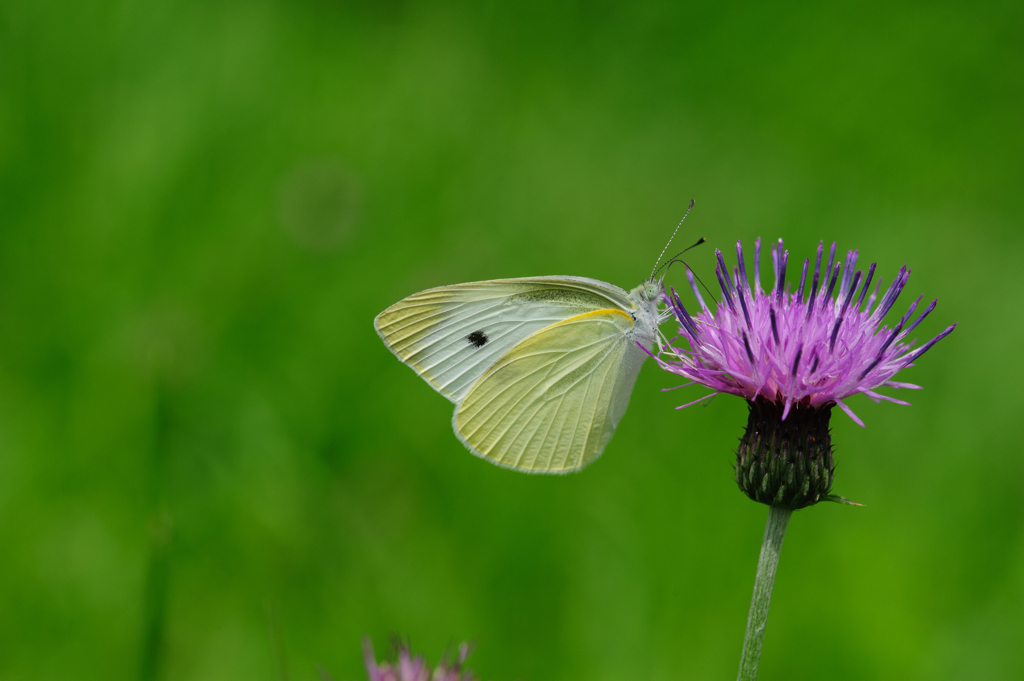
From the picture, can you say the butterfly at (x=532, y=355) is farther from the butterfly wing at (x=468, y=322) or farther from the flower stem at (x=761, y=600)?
the flower stem at (x=761, y=600)

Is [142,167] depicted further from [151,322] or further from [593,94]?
[593,94]

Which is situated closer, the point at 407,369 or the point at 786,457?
the point at 786,457

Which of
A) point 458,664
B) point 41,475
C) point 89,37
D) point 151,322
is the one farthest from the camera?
point 89,37

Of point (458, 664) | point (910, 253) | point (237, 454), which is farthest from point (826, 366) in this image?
point (910, 253)

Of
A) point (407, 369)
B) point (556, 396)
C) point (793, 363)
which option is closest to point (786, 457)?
point (793, 363)

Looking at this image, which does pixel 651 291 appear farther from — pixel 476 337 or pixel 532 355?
pixel 476 337

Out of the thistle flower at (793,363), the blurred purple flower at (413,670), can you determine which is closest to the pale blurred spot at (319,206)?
the thistle flower at (793,363)
